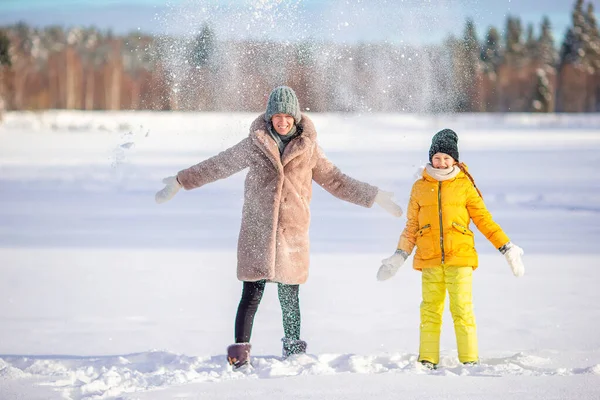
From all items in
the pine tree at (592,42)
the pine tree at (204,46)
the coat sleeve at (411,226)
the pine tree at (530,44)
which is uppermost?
the pine tree at (530,44)

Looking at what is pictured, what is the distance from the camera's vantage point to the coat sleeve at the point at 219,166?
483 centimetres

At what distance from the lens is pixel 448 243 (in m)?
4.60

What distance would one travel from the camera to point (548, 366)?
4.63 metres

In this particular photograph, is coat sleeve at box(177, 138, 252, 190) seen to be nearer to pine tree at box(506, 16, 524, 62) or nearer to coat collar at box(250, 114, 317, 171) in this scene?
coat collar at box(250, 114, 317, 171)

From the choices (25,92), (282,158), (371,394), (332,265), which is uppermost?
(25,92)

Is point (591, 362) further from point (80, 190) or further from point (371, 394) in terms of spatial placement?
point (80, 190)

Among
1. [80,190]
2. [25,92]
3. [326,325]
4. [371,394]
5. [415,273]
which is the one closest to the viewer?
[371,394]

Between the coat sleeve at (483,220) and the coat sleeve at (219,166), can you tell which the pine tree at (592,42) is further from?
the coat sleeve at (219,166)

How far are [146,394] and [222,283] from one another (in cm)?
323

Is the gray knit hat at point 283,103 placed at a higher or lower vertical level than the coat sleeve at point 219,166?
higher

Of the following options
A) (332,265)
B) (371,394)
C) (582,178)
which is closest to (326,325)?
(371,394)

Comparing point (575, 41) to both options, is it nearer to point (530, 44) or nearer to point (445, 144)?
point (530, 44)

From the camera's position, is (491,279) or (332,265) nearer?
(491,279)

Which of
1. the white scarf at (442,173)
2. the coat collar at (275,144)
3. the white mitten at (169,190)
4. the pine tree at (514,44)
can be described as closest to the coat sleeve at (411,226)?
the white scarf at (442,173)
